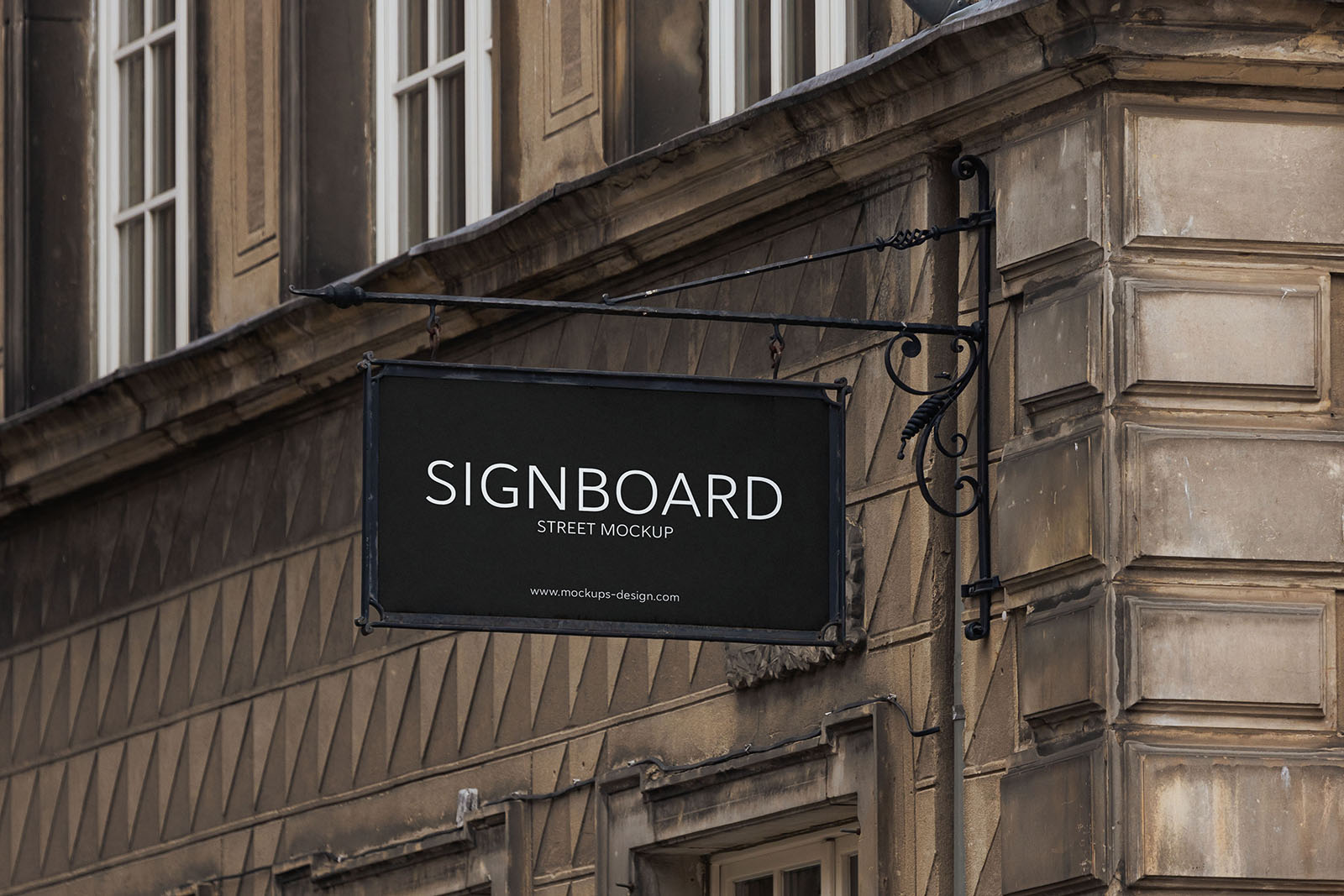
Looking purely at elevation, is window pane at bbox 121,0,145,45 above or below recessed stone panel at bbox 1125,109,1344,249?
above

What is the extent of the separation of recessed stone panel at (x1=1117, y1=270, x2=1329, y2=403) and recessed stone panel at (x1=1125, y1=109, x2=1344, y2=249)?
0.55 ft

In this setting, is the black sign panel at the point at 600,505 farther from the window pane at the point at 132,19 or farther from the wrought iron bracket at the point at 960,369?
the window pane at the point at 132,19

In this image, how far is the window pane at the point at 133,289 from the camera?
58.5ft

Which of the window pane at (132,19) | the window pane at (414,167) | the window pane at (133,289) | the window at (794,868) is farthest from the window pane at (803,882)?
the window pane at (132,19)

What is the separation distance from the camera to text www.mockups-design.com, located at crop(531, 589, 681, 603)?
11.1 metres

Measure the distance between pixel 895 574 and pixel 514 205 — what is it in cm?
309

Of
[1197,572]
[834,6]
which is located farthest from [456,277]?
[1197,572]

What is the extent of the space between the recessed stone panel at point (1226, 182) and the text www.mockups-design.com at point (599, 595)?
1.91 metres

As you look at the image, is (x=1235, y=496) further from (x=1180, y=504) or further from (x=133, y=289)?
(x=133, y=289)

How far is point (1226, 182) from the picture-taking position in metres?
11.6

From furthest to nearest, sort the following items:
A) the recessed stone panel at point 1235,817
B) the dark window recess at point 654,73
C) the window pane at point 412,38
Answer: the window pane at point 412,38 < the dark window recess at point 654,73 < the recessed stone panel at point 1235,817

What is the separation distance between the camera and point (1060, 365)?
11.6m

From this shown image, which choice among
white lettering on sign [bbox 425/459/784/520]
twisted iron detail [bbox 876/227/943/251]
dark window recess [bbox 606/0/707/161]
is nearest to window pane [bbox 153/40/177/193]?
dark window recess [bbox 606/0/707/161]

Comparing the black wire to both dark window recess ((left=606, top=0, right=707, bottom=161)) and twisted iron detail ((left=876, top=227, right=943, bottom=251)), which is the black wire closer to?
twisted iron detail ((left=876, top=227, right=943, bottom=251))
